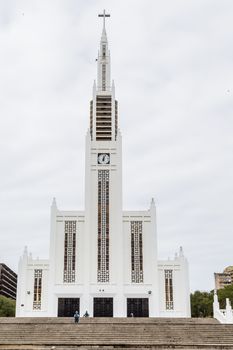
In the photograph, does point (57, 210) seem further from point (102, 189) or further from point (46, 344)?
point (46, 344)

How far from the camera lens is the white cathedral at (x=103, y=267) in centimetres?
4628

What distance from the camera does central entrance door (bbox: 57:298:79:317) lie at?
45969mm

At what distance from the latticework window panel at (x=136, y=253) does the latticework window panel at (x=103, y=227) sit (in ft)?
7.99

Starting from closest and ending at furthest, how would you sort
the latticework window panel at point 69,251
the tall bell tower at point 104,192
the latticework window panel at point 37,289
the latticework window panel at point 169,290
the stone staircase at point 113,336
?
the stone staircase at point 113,336 → the latticework window panel at point 37,289 → the latticework window panel at point 169,290 → the latticework window panel at point 69,251 → the tall bell tower at point 104,192

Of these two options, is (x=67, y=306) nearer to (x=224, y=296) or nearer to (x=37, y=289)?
(x=37, y=289)

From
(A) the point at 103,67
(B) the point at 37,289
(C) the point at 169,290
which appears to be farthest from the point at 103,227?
(A) the point at 103,67

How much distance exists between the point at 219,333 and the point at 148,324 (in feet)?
12.8

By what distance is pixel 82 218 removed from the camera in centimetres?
4881

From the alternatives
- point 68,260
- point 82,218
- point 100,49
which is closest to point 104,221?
point 82,218

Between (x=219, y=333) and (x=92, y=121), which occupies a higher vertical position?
(x=92, y=121)

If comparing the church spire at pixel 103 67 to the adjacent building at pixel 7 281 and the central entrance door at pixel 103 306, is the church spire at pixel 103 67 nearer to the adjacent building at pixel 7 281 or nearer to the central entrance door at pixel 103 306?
the central entrance door at pixel 103 306

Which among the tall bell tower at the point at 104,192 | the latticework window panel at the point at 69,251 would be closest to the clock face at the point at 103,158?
the tall bell tower at the point at 104,192

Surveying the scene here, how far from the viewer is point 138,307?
1833 inches

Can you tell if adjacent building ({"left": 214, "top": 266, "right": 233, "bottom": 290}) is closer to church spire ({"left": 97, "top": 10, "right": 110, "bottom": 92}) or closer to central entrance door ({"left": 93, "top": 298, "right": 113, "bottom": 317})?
church spire ({"left": 97, "top": 10, "right": 110, "bottom": 92})
